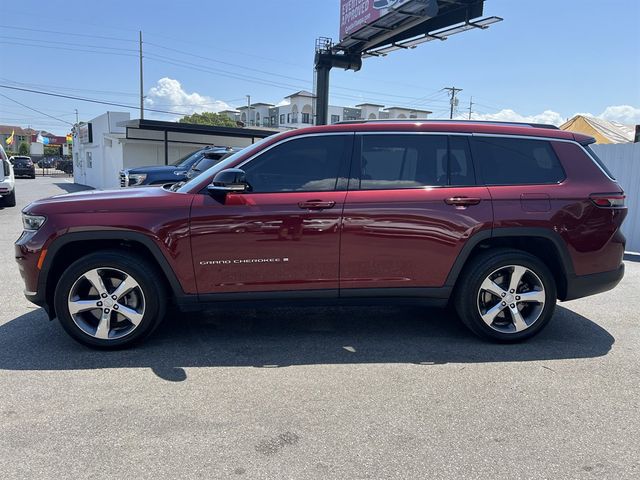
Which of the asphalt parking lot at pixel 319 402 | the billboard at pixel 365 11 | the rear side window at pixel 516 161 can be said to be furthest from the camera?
the billboard at pixel 365 11

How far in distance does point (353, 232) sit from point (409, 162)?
80cm

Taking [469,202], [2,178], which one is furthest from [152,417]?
[2,178]

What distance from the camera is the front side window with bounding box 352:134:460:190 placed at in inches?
163

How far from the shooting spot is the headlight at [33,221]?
3.92m

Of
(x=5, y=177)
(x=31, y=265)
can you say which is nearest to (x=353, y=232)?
(x=31, y=265)

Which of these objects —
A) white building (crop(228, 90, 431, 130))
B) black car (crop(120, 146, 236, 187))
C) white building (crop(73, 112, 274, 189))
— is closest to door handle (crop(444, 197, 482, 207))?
black car (crop(120, 146, 236, 187))

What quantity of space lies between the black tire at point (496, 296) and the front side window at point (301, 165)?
1.43 m

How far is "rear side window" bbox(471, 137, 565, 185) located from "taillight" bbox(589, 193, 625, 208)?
0.33 meters

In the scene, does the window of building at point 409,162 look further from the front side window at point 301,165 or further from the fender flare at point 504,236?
the fender flare at point 504,236

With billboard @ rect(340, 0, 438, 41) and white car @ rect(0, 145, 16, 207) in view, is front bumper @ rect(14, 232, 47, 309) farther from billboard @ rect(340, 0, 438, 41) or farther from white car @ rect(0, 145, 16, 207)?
billboard @ rect(340, 0, 438, 41)

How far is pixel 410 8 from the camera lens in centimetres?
2127

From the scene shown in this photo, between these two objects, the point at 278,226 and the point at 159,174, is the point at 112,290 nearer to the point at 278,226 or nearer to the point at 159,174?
the point at 278,226

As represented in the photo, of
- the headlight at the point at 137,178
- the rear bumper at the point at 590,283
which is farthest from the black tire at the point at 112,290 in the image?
the headlight at the point at 137,178

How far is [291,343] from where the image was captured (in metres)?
4.26
